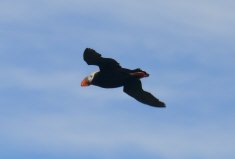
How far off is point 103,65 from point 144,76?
5.91ft

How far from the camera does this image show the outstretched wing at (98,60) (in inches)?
1515

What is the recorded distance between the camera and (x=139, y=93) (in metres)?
40.9

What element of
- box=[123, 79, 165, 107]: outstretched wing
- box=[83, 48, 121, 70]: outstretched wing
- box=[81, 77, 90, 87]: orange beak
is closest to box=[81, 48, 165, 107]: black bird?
box=[83, 48, 121, 70]: outstretched wing

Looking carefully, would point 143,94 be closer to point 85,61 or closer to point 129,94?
point 129,94

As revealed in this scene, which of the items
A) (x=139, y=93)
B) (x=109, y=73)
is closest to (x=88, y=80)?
(x=109, y=73)

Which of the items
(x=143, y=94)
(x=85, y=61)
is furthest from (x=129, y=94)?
(x=85, y=61)

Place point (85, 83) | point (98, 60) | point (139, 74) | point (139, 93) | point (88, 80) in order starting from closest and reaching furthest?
point (139, 74) < point (98, 60) < point (88, 80) < point (85, 83) < point (139, 93)

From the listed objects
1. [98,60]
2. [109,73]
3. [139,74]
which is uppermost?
[98,60]

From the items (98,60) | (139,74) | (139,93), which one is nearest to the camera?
(139,74)

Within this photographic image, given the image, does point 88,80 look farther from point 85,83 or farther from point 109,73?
point 109,73

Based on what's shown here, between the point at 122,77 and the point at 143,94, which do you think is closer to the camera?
the point at 122,77

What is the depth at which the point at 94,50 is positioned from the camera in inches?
1515

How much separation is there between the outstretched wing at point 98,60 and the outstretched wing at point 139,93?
178 cm

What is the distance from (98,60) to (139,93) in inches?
123
